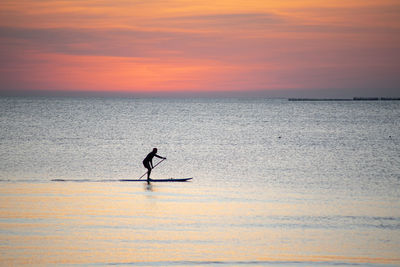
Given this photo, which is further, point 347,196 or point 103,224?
point 347,196

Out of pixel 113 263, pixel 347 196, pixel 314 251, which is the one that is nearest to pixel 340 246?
pixel 314 251

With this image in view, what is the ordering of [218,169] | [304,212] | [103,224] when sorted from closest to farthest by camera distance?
[103,224], [304,212], [218,169]

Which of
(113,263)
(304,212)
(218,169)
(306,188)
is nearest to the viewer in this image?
(113,263)

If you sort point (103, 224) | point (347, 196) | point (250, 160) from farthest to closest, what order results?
point (250, 160) < point (347, 196) < point (103, 224)

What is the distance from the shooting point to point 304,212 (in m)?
17.8

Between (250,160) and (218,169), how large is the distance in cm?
697

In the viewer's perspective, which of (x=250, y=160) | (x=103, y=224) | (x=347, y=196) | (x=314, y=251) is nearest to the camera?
(x=314, y=251)

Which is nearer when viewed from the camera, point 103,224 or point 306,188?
point 103,224

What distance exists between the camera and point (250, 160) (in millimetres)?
38375

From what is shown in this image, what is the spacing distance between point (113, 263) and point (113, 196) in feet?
27.7

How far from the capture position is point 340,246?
13.6m

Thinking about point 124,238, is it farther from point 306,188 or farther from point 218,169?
point 218,169

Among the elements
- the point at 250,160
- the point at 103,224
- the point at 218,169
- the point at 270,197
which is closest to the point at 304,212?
the point at 270,197

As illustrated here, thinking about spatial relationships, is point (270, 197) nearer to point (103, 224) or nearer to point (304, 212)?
point (304, 212)
